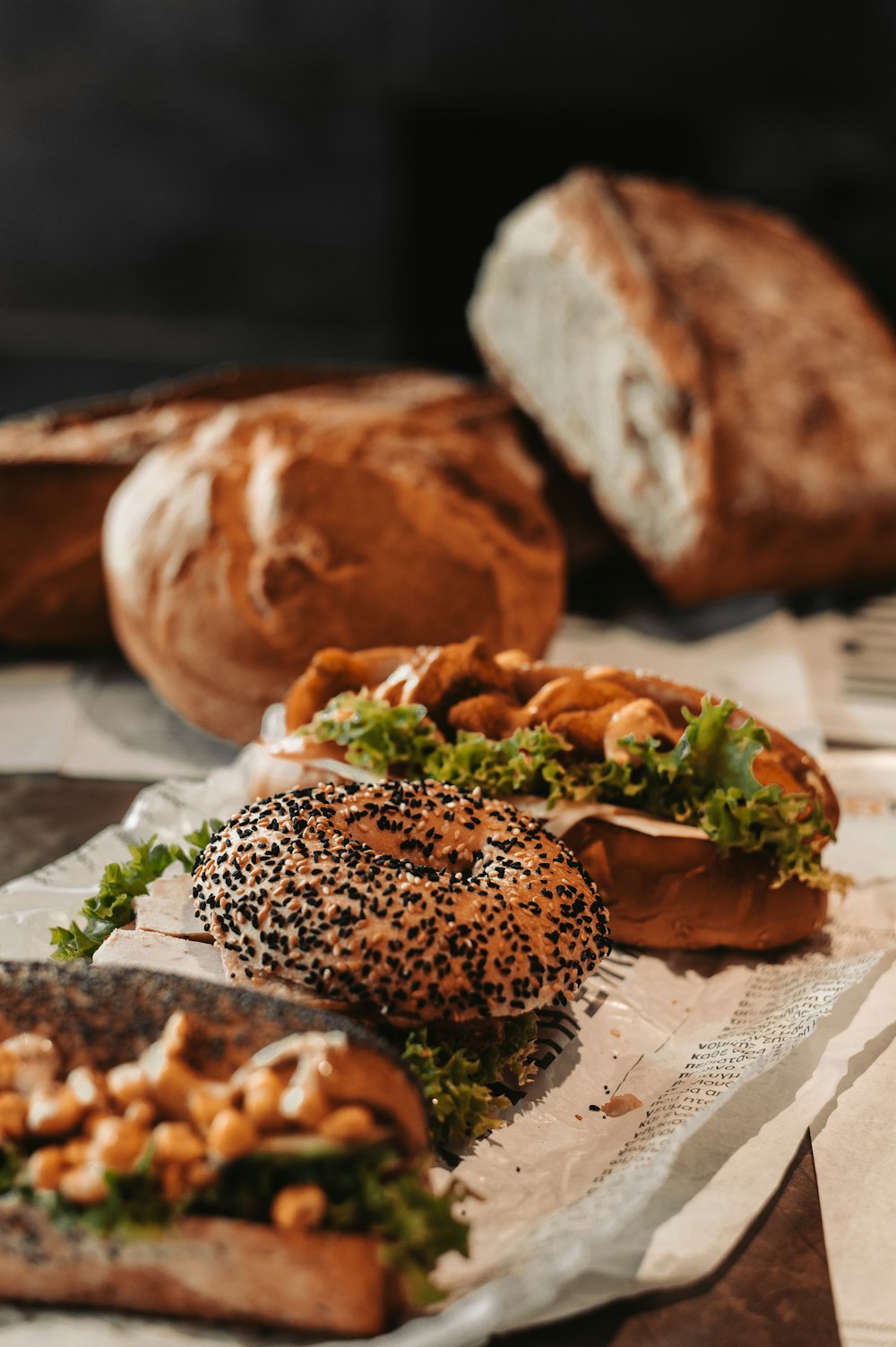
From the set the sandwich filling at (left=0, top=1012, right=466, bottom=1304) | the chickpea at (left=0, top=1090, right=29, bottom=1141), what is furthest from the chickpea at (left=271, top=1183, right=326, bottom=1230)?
the chickpea at (left=0, top=1090, right=29, bottom=1141)

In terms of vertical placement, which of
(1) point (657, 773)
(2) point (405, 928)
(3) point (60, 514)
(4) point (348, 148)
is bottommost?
(3) point (60, 514)

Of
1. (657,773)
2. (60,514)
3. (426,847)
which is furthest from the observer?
(60,514)

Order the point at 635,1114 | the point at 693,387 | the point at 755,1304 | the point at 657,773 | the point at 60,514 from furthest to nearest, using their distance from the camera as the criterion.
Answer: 1. the point at 693,387
2. the point at 60,514
3. the point at 657,773
4. the point at 635,1114
5. the point at 755,1304

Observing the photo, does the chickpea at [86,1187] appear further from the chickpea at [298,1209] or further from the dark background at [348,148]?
the dark background at [348,148]

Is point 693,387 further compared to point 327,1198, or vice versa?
point 693,387

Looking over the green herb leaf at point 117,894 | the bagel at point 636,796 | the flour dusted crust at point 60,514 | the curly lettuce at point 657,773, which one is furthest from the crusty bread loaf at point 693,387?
the green herb leaf at point 117,894

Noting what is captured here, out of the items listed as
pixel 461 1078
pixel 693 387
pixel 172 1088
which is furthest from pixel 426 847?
pixel 693 387

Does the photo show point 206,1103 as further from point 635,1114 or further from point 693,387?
point 693,387

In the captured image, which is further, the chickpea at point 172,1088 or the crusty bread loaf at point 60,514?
the crusty bread loaf at point 60,514
